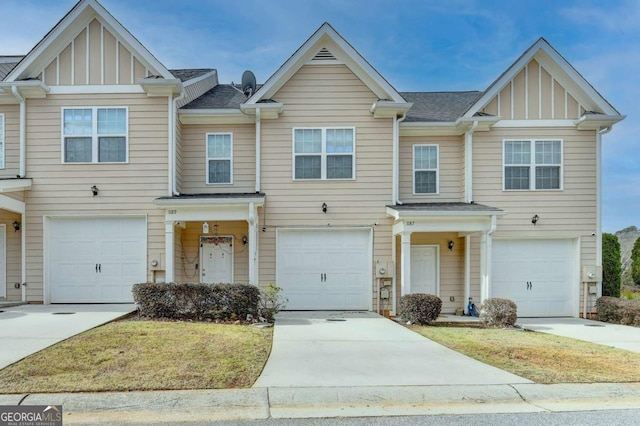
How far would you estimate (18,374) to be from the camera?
237 inches

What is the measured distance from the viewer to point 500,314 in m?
11.6

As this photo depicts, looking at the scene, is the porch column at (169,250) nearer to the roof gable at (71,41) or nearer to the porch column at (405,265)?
the roof gable at (71,41)

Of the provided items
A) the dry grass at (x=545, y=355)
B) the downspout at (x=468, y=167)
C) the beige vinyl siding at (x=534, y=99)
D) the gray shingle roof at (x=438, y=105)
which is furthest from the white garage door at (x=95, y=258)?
the beige vinyl siding at (x=534, y=99)

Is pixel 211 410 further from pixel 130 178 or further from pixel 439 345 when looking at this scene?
pixel 130 178

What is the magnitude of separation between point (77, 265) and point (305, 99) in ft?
26.2

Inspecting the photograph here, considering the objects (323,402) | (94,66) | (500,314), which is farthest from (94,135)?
(500,314)

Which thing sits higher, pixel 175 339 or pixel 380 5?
pixel 380 5

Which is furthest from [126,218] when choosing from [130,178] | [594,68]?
[594,68]

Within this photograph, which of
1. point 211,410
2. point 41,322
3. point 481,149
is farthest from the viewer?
point 481,149

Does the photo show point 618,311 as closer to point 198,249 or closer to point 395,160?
point 395,160

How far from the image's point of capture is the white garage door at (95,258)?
1291 centimetres

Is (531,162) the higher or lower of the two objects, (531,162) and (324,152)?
the lower

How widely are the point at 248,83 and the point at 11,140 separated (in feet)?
23.2

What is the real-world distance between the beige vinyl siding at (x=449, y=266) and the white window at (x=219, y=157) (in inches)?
237
